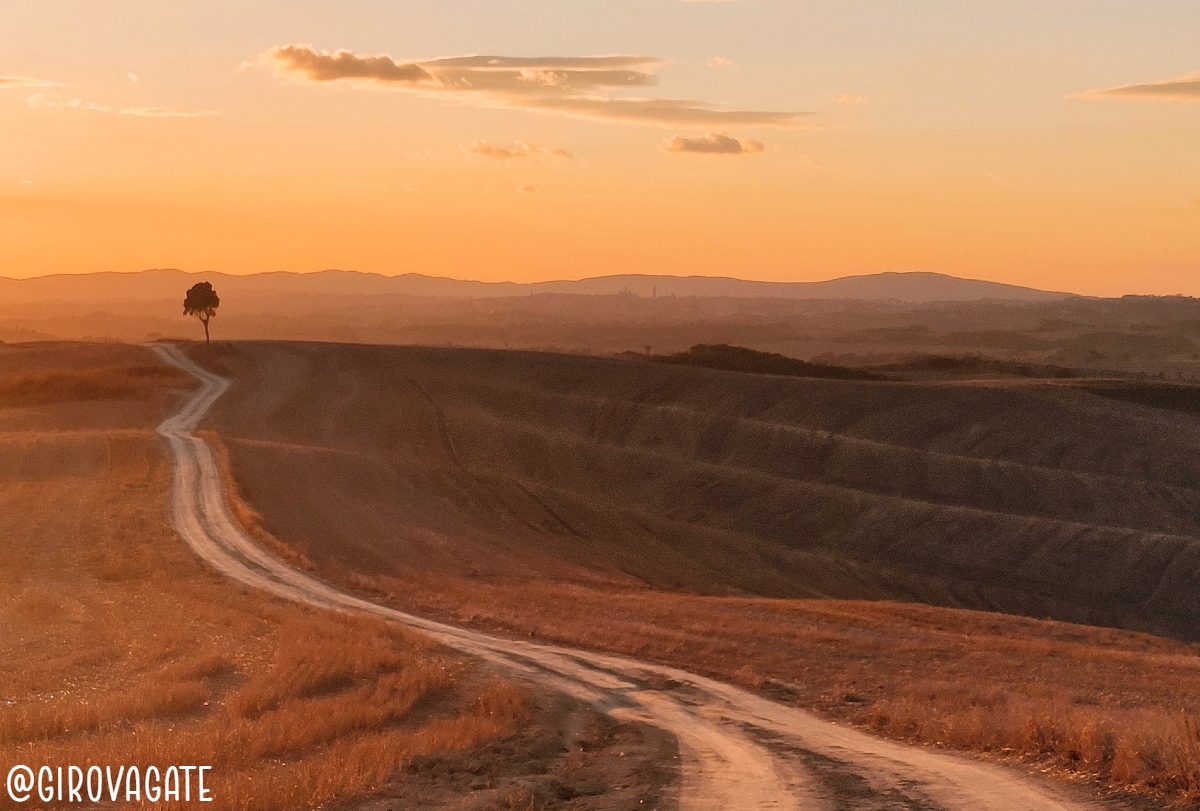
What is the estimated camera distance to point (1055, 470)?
58.0 meters

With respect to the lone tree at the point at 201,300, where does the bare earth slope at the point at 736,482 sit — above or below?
below

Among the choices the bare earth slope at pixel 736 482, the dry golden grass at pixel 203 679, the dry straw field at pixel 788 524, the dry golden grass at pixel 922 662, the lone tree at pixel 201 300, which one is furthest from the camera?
the lone tree at pixel 201 300

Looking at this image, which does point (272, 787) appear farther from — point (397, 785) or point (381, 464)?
point (381, 464)

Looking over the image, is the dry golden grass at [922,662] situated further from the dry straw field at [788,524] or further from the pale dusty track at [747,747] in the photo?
the pale dusty track at [747,747]

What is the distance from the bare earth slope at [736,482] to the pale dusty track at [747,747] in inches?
491

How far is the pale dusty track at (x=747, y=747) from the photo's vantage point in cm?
1215

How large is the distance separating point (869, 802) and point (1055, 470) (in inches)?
1962

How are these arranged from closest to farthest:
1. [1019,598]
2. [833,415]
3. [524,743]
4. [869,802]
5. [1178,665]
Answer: [869,802], [524,743], [1178,665], [1019,598], [833,415]

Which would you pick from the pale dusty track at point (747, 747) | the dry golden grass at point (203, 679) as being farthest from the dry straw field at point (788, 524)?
the dry golden grass at point (203, 679)

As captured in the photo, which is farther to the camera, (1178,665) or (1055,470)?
(1055,470)

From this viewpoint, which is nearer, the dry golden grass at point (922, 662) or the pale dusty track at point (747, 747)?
the pale dusty track at point (747, 747)

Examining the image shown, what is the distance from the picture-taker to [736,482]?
5828cm

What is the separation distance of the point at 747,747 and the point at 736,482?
43.7 metres

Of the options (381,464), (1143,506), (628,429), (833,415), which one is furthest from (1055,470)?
(381,464)
